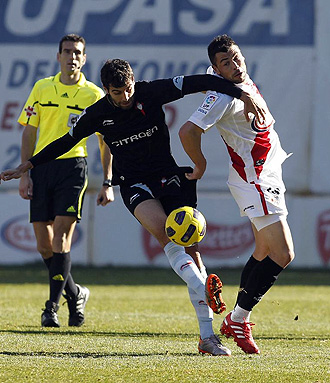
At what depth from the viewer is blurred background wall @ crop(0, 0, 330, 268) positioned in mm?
14484

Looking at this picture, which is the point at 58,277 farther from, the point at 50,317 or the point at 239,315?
the point at 239,315

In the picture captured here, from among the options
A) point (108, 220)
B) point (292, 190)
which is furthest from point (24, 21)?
point (292, 190)

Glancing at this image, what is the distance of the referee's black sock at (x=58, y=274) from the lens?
7.53m

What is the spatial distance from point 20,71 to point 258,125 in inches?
373

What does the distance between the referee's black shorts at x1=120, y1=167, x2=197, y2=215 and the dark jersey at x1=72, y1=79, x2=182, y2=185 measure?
6 centimetres

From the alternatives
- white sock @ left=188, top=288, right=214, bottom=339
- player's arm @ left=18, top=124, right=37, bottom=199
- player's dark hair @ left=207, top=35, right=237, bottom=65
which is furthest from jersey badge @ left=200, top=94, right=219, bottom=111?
player's arm @ left=18, top=124, right=37, bottom=199

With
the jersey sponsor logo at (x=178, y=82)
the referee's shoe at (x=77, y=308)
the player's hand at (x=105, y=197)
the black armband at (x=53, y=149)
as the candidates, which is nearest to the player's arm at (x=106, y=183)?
the player's hand at (x=105, y=197)

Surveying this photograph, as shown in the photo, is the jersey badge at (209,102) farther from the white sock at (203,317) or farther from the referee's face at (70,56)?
the referee's face at (70,56)

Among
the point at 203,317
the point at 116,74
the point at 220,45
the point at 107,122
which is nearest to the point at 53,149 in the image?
the point at 107,122

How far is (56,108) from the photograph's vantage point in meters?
7.73

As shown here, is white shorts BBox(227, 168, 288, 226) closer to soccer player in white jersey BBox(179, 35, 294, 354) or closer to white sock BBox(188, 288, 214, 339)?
soccer player in white jersey BBox(179, 35, 294, 354)

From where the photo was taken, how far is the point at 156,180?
626 cm

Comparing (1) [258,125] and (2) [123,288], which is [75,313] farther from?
(2) [123,288]

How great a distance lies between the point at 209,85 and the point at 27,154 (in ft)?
7.77
